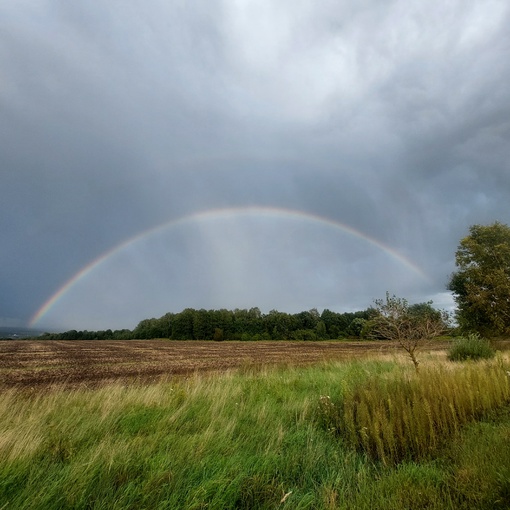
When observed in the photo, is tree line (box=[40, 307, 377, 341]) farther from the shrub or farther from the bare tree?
the bare tree

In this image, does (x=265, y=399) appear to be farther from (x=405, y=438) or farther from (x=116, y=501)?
(x=116, y=501)

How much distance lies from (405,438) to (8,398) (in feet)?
30.0

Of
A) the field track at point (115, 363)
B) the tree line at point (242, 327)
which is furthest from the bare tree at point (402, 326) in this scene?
the tree line at point (242, 327)

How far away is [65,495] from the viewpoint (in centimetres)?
349

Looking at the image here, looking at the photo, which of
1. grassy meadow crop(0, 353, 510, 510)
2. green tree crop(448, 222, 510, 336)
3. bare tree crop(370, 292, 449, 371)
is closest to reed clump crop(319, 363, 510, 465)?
grassy meadow crop(0, 353, 510, 510)

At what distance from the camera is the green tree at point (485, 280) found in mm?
28719

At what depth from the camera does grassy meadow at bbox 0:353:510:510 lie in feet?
11.9

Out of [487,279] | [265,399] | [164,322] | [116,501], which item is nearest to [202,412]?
[265,399]

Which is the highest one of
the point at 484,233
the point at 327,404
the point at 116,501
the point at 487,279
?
the point at 484,233

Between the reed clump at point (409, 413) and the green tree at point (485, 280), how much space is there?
25224 mm

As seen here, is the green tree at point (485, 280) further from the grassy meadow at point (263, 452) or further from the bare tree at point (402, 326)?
the grassy meadow at point (263, 452)

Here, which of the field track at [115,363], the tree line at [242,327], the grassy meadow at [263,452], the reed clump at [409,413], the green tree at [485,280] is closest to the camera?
the grassy meadow at [263,452]

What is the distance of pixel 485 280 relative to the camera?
29.2 metres

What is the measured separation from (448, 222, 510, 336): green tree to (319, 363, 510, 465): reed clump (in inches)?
993
